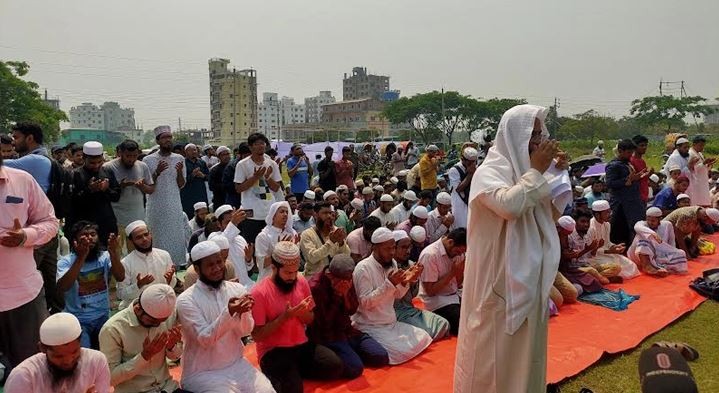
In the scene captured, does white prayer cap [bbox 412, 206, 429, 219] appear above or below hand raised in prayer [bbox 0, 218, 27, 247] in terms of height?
below

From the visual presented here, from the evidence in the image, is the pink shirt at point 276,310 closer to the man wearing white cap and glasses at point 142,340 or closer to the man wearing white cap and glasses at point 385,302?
the man wearing white cap and glasses at point 142,340

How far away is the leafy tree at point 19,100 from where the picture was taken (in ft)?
92.7

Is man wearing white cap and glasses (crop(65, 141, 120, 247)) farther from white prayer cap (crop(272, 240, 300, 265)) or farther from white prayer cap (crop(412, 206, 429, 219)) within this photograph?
white prayer cap (crop(412, 206, 429, 219))

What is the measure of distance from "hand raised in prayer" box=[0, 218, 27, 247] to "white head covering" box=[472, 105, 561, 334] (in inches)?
92.4

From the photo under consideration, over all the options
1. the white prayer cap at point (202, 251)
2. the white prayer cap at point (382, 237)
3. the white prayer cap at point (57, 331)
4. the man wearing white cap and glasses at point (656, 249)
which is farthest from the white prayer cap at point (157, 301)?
the man wearing white cap and glasses at point (656, 249)

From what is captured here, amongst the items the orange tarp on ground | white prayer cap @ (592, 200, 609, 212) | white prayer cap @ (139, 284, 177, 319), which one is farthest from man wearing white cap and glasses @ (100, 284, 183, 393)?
white prayer cap @ (592, 200, 609, 212)

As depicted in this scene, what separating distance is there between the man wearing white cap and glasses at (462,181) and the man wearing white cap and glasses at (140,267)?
3524 mm

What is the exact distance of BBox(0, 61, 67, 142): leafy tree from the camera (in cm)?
2827

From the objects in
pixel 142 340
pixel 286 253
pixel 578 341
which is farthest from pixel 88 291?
pixel 578 341

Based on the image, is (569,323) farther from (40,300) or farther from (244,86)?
(244,86)

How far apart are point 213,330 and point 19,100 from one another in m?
30.2

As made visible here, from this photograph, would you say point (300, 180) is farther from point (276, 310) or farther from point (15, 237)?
point (15, 237)

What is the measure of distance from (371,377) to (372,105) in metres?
83.3

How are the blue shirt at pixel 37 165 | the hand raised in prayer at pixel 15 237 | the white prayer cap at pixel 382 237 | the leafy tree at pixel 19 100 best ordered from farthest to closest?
the leafy tree at pixel 19 100, the white prayer cap at pixel 382 237, the blue shirt at pixel 37 165, the hand raised in prayer at pixel 15 237
